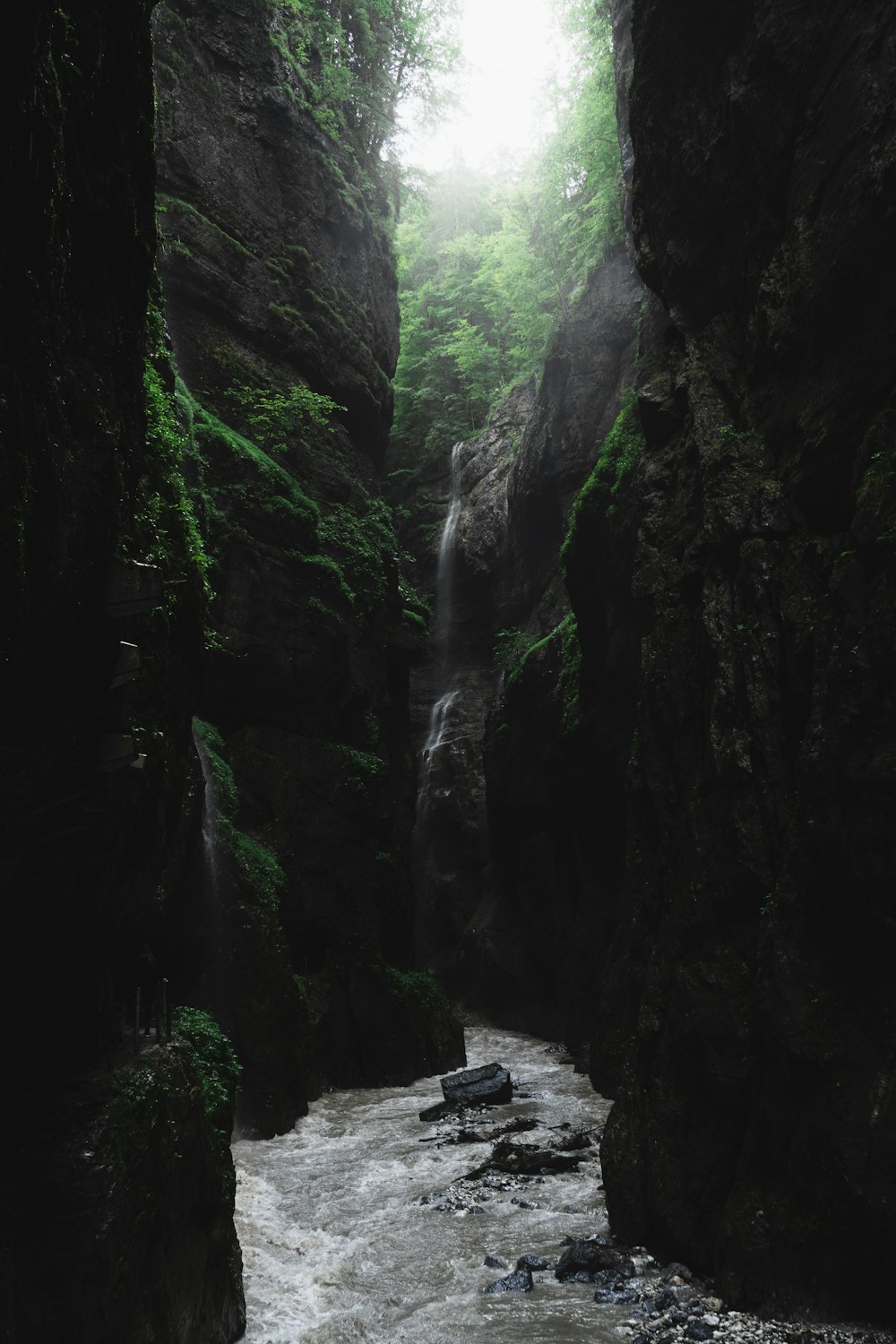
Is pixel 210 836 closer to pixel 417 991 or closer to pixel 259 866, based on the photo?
pixel 259 866

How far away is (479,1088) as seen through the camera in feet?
57.7

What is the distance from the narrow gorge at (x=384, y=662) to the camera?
20.0 feet

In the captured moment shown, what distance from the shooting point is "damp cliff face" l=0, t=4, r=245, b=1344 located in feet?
15.5

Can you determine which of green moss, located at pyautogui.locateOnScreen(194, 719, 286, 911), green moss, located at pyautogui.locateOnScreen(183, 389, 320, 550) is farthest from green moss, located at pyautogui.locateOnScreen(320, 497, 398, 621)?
green moss, located at pyautogui.locateOnScreen(194, 719, 286, 911)

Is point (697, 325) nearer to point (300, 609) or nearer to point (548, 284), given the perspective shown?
point (300, 609)

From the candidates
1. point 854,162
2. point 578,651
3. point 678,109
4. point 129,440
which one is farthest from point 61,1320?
point 578,651

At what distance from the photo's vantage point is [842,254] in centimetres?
959

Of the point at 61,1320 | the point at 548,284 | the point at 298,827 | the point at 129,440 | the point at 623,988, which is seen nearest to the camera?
the point at 61,1320

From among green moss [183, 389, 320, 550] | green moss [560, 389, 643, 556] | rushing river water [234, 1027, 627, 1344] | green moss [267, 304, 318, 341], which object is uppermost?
green moss [267, 304, 318, 341]

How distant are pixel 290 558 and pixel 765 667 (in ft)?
43.8

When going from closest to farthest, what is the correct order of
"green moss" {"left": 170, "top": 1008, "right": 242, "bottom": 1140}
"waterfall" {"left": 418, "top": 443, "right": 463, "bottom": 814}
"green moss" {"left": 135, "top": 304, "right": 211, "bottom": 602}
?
"green moss" {"left": 135, "top": 304, "right": 211, "bottom": 602} → "green moss" {"left": 170, "top": 1008, "right": 242, "bottom": 1140} → "waterfall" {"left": 418, "top": 443, "right": 463, "bottom": 814}

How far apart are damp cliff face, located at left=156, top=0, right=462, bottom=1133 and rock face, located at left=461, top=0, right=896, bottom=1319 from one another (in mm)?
Result: 7512

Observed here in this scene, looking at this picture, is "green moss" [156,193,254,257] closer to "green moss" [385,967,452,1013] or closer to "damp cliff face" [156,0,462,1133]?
"damp cliff face" [156,0,462,1133]

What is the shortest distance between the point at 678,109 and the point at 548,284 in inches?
609
